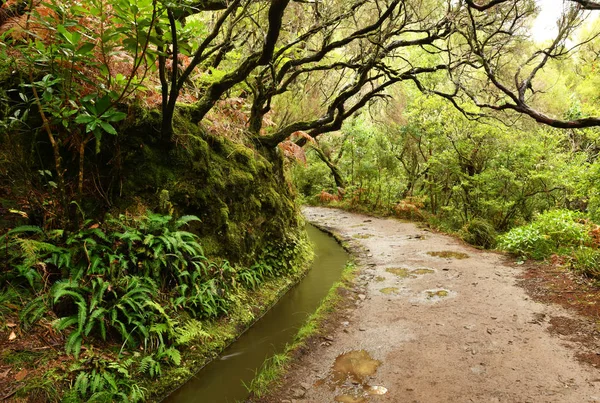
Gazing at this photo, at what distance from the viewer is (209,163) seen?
6270mm

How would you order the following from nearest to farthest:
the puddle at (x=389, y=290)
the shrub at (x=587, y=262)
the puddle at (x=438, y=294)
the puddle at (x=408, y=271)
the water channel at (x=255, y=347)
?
the water channel at (x=255, y=347) < the shrub at (x=587, y=262) < the puddle at (x=438, y=294) < the puddle at (x=389, y=290) < the puddle at (x=408, y=271)

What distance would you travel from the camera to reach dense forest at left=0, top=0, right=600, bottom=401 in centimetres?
347

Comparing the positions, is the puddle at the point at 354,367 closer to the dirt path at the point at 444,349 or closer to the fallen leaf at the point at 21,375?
the dirt path at the point at 444,349

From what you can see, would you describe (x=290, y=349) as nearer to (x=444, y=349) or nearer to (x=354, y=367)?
(x=354, y=367)

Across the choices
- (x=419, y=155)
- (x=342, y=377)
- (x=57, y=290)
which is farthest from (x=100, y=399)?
(x=419, y=155)

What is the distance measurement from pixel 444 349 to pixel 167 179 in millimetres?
4915

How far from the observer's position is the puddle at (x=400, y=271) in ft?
24.3

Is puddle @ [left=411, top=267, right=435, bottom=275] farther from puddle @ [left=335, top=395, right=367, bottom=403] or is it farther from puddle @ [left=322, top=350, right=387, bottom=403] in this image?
puddle @ [left=335, top=395, right=367, bottom=403]

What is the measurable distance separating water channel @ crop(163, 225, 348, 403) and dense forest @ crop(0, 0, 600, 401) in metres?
0.20

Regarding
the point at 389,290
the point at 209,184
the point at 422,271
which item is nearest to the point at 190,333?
the point at 209,184

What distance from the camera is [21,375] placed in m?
2.99

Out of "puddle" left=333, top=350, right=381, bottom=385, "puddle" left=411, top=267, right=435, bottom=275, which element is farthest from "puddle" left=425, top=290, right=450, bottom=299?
"puddle" left=333, top=350, right=381, bottom=385

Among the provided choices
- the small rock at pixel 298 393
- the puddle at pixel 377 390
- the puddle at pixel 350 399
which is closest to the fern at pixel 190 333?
the small rock at pixel 298 393

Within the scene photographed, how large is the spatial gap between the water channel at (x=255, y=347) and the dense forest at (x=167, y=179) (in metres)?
0.20
